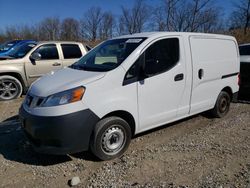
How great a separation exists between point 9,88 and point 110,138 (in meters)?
4.87

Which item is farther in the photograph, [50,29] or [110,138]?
[50,29]

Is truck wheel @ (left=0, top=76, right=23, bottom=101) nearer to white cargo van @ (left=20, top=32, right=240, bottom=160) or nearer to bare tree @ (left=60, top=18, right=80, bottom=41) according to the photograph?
white cargo van @ (left=20, top=32, right=240, bottom=160)

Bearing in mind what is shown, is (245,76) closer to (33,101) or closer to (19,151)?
(33,101)

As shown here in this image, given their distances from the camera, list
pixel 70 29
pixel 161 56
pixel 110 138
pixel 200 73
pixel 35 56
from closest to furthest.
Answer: pixel 110 138 → pixel 161 56 → pixel 200 73 → pixel 35 56 → pixel 70 29

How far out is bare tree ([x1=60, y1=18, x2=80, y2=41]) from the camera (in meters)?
52.4

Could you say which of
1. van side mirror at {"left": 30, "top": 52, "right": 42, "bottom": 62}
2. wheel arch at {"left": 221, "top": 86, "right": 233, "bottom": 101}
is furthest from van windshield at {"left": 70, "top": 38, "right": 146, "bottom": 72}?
van side mirror at {"left": 30, "top": 52, "right": 42, "bottom": 62}

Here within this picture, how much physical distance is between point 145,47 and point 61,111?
1612 millimetres

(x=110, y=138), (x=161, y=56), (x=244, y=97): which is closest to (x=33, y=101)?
(x=110, y=138)

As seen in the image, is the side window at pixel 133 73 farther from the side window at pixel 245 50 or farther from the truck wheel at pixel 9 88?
the side window at pixel 245 50

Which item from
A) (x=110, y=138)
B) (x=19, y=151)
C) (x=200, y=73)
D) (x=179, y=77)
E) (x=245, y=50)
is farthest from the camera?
(x=245, y=50)

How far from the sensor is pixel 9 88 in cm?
748

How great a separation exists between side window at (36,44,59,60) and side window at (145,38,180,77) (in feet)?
15.2

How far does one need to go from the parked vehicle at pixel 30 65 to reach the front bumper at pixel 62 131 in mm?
4387

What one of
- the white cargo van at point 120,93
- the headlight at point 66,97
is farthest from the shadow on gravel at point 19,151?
the headlight at point 66,97
